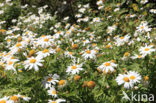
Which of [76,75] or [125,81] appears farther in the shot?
[76,75]

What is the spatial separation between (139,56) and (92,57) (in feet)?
2.07

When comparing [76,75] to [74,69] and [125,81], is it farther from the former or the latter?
[125,81]

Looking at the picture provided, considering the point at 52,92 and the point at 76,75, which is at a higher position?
the point at 76,75

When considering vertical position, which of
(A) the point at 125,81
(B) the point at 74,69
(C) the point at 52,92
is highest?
(B) the point at 74,69

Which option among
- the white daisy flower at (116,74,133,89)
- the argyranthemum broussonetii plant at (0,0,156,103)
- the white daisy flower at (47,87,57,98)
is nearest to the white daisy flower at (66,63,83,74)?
the argyranthemum broussonetii plant at (0,0,156,103)

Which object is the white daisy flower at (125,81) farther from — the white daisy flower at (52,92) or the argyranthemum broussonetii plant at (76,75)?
the white daisy flower at (52,92)

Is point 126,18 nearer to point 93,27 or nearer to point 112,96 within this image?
point 93,27

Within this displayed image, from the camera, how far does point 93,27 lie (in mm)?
4855

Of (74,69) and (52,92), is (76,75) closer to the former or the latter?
(74,69)

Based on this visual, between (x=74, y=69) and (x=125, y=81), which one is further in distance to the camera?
(x=74, y=69)

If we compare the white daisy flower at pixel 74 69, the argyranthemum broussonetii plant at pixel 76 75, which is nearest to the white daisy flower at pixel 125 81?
the argyranthemum broussonetii plant at pixel 76 75

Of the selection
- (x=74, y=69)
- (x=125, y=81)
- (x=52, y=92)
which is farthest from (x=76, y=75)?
(x=125, y=81)

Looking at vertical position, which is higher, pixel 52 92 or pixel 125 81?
pixel 125 81

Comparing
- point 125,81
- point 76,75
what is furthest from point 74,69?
point 125,81
